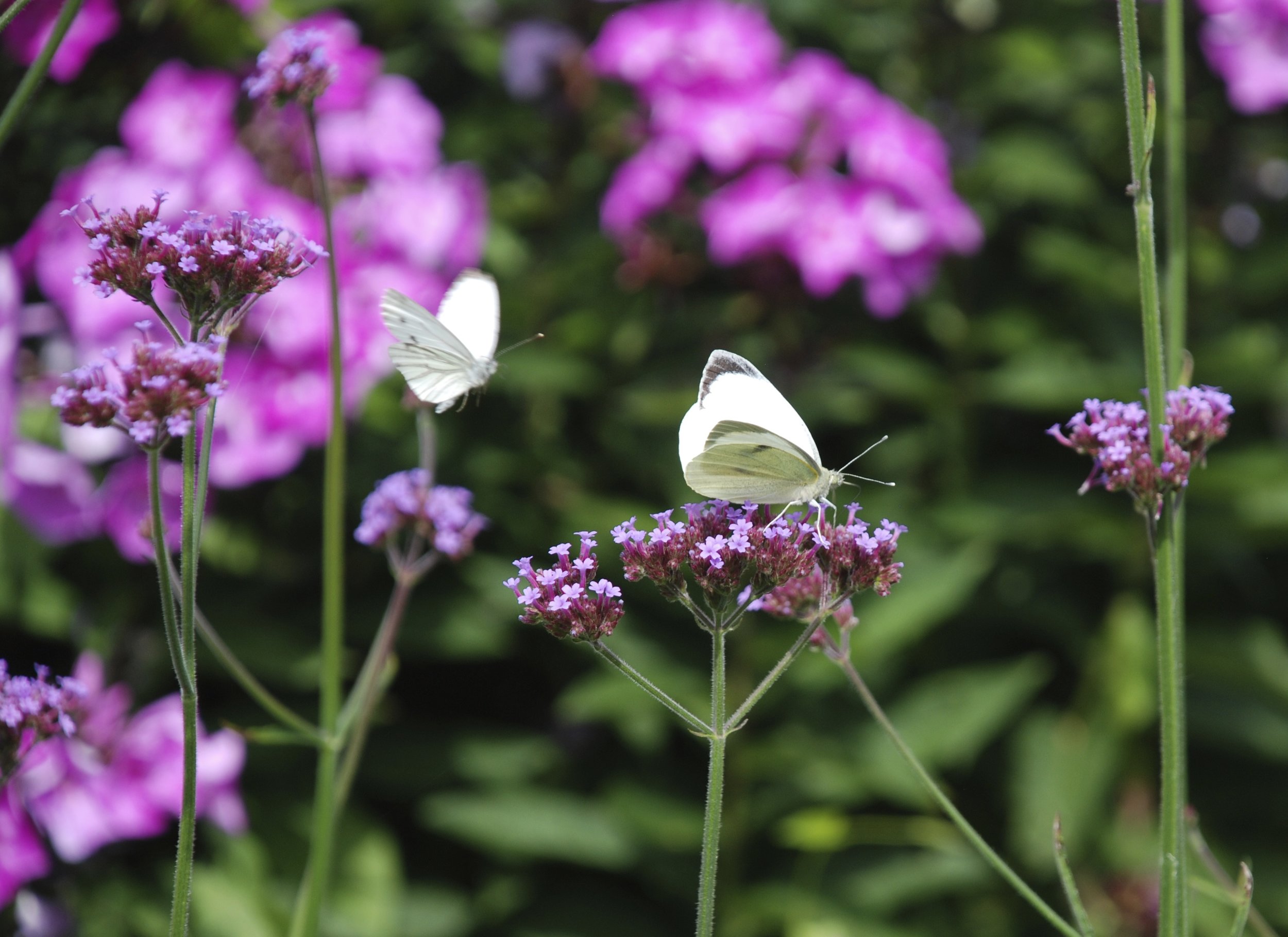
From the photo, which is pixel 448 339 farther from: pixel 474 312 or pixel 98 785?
pixel 98 785

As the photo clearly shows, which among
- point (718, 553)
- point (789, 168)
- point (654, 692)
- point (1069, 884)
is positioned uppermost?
point (789, 168)

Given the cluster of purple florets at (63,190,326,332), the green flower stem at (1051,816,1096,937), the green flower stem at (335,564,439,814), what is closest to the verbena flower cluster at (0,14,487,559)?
the green flower stem at (335,564,439,814)

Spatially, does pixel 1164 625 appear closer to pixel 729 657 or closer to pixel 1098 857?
pixel 729 657

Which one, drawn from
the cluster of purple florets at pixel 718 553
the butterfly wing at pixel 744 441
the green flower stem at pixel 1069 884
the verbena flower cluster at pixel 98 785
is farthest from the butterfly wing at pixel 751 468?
the verbena flower cluster at pixel 98 785

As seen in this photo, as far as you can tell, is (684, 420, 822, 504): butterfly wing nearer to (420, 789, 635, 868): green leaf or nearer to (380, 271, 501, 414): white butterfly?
(380, 271, 501, 414): white butterfly

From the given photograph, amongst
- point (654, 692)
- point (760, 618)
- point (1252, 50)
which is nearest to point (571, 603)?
point (654, 692)

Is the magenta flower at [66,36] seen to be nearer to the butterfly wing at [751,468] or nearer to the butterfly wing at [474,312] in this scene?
the butterfly wing at [474,312]
